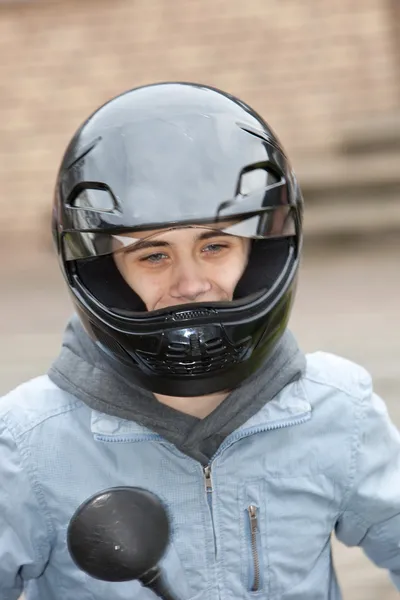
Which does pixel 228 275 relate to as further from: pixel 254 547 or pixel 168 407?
pixel 254 547

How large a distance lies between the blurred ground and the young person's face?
246 centimetres

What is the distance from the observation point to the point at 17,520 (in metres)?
1.76

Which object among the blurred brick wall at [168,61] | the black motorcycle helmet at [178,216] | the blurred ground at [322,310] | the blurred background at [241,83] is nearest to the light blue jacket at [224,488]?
the black motorcycle helmet at [178,216]

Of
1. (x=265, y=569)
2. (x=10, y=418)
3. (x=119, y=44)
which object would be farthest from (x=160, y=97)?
(x=119, y=44)

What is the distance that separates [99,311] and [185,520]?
16.7 inches

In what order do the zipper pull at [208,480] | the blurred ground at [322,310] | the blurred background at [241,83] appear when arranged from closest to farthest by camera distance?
the zipper pull at [208,480] < the blurred ground at [322,310] < the blurred background at [241,83]

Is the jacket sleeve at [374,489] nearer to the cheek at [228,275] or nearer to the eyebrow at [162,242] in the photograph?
the cheek at [228,275]

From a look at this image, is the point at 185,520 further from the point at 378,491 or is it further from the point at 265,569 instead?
the point at 378,491

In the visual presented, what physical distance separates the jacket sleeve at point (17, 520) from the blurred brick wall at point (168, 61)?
6.11 m

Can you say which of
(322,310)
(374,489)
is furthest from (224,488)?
(322,310)

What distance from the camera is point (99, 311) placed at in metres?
1.79

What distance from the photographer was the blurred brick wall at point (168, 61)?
7.56m

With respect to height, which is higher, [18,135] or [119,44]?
[119,44]

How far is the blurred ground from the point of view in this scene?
4977mm
